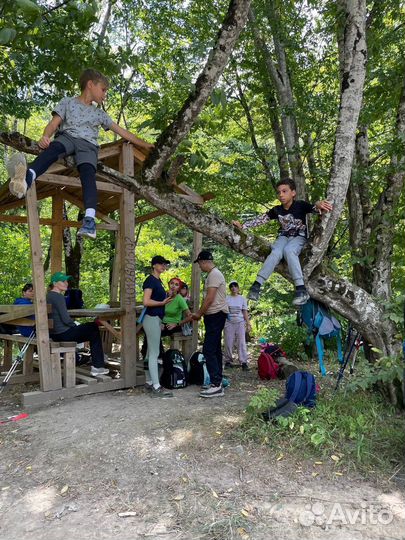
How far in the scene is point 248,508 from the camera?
3131mm

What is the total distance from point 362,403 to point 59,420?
342 centimetres

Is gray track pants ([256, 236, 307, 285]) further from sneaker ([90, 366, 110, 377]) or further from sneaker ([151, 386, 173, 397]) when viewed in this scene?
sneaker ([90, 366, 110, 377])

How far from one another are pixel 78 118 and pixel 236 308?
17.0 feet

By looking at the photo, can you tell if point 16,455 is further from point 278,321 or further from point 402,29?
point 402,29

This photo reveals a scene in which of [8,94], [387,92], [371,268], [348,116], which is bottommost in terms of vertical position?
[371,268]

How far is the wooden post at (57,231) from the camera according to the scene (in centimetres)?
855

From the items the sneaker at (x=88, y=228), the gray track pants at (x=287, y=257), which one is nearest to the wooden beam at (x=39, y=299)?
the sneaker at (x=88, y=228)

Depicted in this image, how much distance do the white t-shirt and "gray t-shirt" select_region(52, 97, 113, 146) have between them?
15.9 feet

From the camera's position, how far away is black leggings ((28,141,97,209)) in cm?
411

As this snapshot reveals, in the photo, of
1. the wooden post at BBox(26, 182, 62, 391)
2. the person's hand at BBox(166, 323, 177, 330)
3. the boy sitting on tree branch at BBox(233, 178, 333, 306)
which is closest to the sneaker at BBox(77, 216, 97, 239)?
the boy sitting on tree branch at BBox(233, 178, 333, 306)

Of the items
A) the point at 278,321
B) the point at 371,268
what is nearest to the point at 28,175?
the point at 371,268

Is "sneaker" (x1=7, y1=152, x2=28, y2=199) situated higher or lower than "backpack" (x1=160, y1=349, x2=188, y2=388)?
higher

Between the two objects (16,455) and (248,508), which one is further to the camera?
(16,455)

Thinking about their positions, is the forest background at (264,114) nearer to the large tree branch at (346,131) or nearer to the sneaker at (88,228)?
the large tree branch at (346,131)
